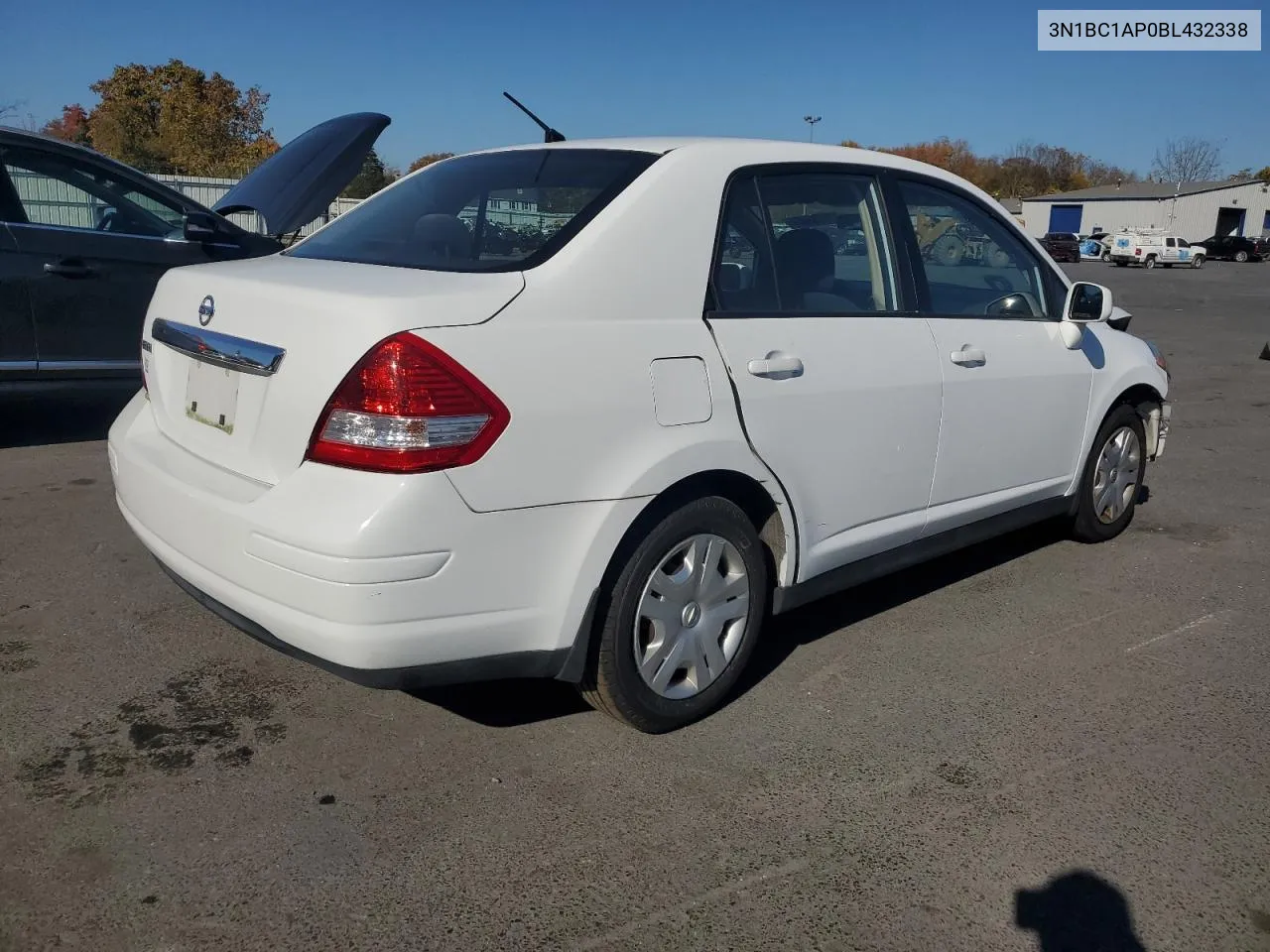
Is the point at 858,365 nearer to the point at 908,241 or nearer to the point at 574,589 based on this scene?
the point at 908,241

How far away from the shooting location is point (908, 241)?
3.89m

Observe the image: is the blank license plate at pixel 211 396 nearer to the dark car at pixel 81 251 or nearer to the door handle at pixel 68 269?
the dark car at pixel 81 251

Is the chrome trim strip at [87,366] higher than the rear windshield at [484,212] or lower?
lower

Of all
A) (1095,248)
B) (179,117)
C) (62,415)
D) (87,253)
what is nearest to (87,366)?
(87,253)

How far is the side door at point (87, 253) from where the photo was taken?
609 centimetres

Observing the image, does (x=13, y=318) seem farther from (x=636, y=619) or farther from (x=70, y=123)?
(x=70, y=123)

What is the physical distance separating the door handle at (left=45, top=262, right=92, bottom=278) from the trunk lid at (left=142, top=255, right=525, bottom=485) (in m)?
3.43

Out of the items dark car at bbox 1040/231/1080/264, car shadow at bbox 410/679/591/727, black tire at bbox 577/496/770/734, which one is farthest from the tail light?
dark car at bbox 1040/231/1080/264

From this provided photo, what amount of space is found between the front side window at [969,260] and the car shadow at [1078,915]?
6.69ft

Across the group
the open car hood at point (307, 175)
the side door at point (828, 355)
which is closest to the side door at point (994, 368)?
the side door at point (828, 355)

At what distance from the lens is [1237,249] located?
57.7 metres

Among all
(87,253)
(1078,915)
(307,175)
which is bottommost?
(1078,915)

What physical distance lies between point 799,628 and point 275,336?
2.27m

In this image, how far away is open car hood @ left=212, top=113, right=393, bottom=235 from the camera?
709 centimetres
